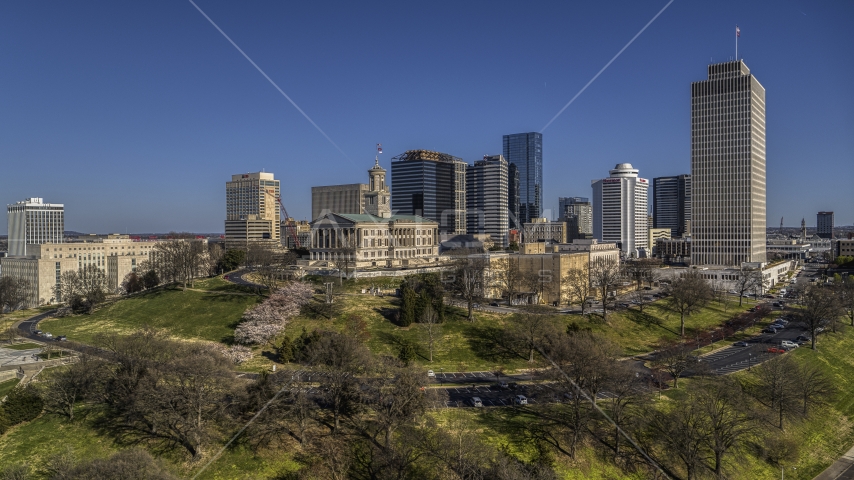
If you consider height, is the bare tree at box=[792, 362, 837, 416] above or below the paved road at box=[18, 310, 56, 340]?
below

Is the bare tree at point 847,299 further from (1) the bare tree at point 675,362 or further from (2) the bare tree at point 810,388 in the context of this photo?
(1) the bare tree at point 675,362

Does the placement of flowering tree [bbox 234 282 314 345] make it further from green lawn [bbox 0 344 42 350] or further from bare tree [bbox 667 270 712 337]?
bare tree [bbox 667 270 712 337]

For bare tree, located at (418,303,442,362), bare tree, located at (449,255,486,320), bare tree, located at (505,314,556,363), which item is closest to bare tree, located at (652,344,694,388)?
bare tree, located at (505,314,556,363)

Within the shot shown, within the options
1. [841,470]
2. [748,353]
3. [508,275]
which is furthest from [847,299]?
[841,470]

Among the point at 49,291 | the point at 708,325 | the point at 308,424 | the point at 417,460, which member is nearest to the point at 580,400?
the point at 417,460

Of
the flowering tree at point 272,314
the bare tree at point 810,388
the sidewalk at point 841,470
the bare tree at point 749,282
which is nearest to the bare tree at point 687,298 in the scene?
the bare tree at point 810,388

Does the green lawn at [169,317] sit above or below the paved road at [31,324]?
above
